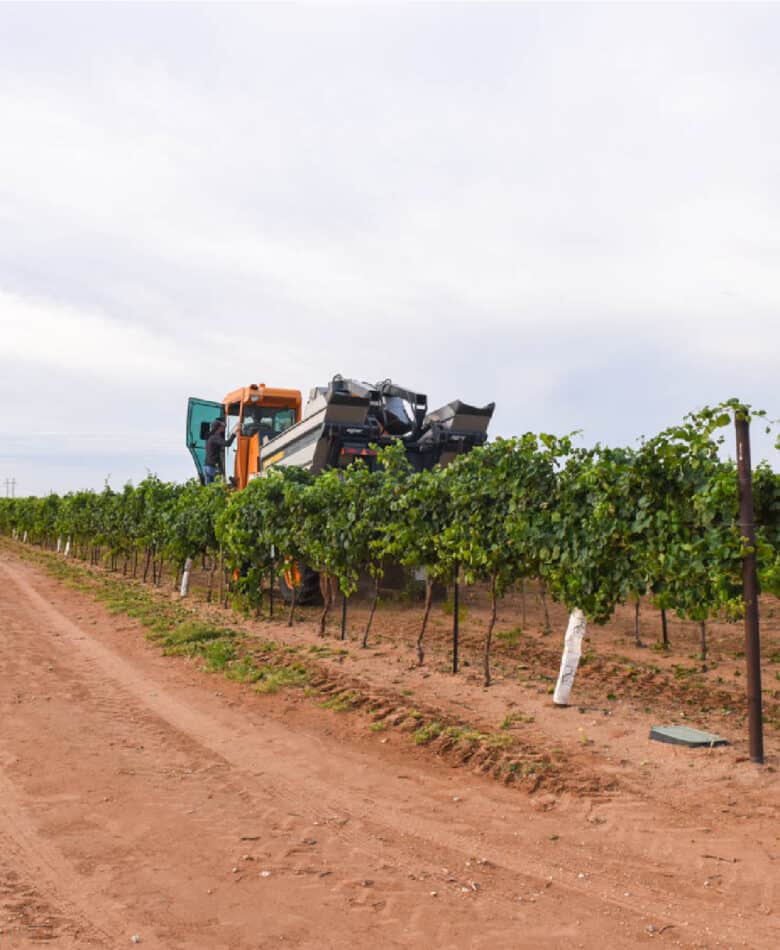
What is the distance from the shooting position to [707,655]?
10766 millimetres

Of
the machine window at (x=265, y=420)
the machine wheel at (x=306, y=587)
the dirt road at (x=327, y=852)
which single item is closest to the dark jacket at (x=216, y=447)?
the machine window at (x=265, y=420)

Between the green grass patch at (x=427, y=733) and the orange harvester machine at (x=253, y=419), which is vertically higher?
the orange harvester machine at (x=253, y=419)

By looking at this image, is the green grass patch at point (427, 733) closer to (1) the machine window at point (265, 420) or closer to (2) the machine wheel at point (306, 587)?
(2) the machine wheel at point (306, 587)

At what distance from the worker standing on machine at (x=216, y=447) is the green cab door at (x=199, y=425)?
2.50 ft

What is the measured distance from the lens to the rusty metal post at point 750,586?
5.77 meters

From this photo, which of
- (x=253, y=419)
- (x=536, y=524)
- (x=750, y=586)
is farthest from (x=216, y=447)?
(x=750, y=586)

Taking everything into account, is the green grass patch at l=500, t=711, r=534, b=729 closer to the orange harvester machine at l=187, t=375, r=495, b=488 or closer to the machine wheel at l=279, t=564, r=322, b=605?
the orange harvester machine at l=187, t=375, r=495, b=488

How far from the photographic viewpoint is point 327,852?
4.34 m

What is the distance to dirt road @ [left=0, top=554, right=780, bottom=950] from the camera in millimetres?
3516

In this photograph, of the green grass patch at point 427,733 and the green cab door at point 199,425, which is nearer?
the green grass patch at point 427,733

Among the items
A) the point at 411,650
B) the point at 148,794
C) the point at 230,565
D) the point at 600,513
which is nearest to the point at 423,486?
the point at 411,650

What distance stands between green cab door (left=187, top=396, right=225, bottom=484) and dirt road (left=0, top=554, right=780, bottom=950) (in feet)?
38.7

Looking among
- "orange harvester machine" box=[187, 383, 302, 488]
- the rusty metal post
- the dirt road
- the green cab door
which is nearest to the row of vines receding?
the rusty metal post

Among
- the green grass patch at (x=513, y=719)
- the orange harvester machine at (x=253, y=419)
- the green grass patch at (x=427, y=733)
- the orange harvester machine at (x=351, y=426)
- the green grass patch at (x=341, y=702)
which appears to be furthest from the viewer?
the orange harvester machine at (x=253, y=419)
